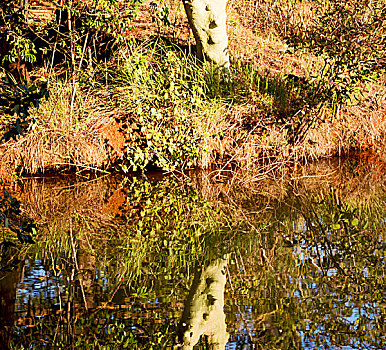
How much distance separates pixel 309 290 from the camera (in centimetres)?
431

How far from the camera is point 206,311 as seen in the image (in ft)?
13.2

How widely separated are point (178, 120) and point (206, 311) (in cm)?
508

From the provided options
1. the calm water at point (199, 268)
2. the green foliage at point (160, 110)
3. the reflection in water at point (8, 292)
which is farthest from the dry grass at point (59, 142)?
the reflection in water at point (8, 292)

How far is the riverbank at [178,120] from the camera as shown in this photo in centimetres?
878

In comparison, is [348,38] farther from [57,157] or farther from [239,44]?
[57,157]

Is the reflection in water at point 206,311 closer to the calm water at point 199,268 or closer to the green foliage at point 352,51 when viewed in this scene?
the calm water at point 199,268

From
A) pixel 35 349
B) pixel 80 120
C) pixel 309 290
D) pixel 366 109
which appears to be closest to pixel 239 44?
pixel 366 109

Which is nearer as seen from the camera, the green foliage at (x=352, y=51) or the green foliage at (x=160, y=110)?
the green foliage at (x=352, y=51)

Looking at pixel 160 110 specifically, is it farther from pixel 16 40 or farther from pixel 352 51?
pixel 352 51

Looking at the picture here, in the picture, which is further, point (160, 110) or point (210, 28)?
point (210, 28)

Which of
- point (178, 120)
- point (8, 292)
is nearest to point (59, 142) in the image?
point (178, 120)

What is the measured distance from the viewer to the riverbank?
8.78 metres

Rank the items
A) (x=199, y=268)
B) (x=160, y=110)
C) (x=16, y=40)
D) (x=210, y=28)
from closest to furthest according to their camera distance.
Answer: (x=199, y=268) → (x=16, y=40) → (x=160, y=110) → (x=210, y=28)

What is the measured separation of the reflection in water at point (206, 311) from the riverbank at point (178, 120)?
408 cm
